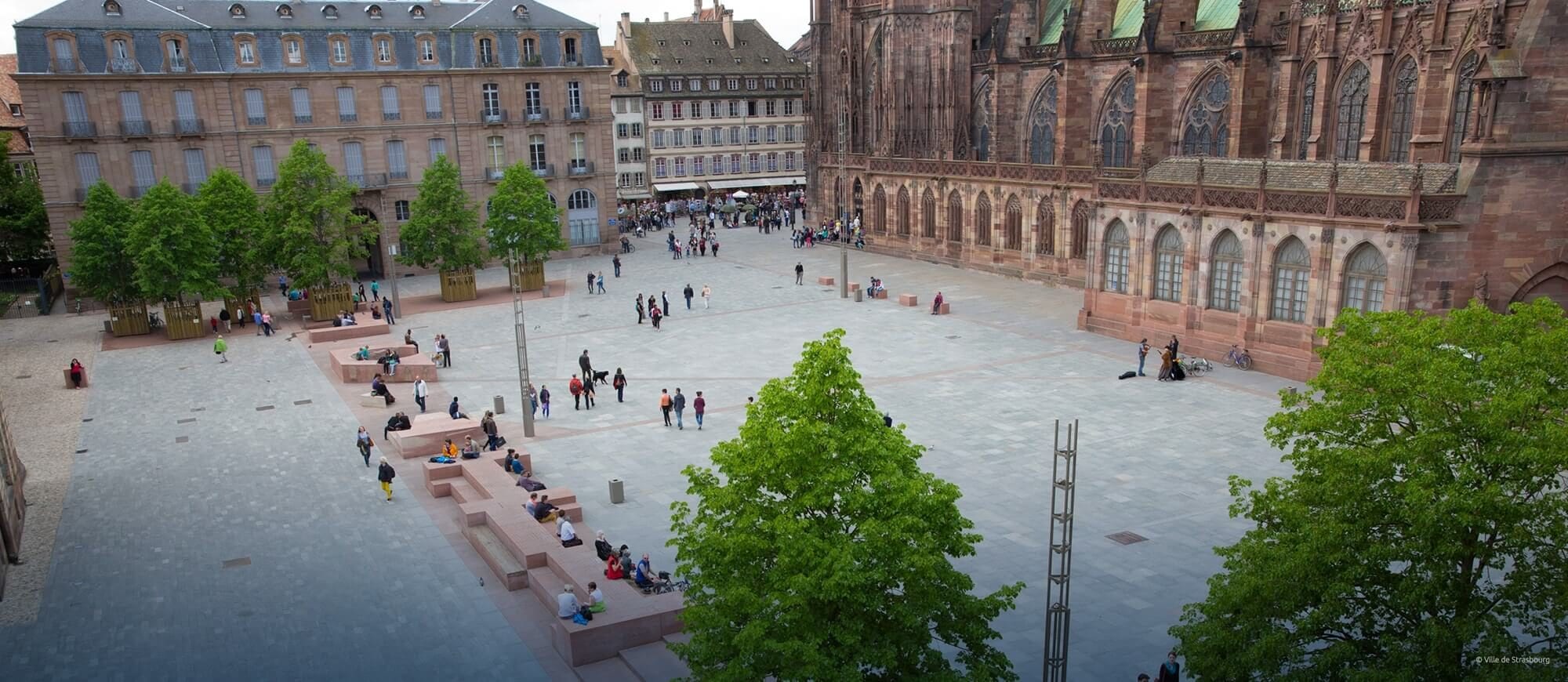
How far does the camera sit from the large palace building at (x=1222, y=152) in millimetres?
34438

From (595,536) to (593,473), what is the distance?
4.60 m

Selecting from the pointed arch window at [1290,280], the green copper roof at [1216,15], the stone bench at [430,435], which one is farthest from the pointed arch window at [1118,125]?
the stone bench at [430,435]

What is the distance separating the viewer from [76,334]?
52.1 m

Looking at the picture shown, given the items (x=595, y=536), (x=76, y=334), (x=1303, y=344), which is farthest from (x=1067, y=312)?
(x=76, y=334)

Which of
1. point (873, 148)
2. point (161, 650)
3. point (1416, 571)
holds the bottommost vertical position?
point (161, 650)

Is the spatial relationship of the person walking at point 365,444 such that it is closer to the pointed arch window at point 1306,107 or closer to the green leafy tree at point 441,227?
the green leafy tree at point 441,227

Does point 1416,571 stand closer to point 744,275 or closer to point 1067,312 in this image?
point 1067,312

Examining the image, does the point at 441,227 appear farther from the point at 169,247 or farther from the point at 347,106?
the point at 347,106

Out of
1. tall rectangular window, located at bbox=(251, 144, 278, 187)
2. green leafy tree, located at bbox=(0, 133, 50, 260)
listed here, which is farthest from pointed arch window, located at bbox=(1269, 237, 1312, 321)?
green leafy tree, located at bbox=(0, 133, 50, 260)

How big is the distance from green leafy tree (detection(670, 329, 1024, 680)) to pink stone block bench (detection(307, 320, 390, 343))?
3729cm

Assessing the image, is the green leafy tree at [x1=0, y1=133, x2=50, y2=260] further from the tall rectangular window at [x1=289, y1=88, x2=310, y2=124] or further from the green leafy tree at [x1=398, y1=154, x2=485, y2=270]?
the green leafy tree at [x1=398, y1=154, x2=485, y2=270]

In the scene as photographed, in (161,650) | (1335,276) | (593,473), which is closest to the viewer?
(161,650)

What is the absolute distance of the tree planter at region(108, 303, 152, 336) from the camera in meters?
50.9

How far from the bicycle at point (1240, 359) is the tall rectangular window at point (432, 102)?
4730 centimetres
